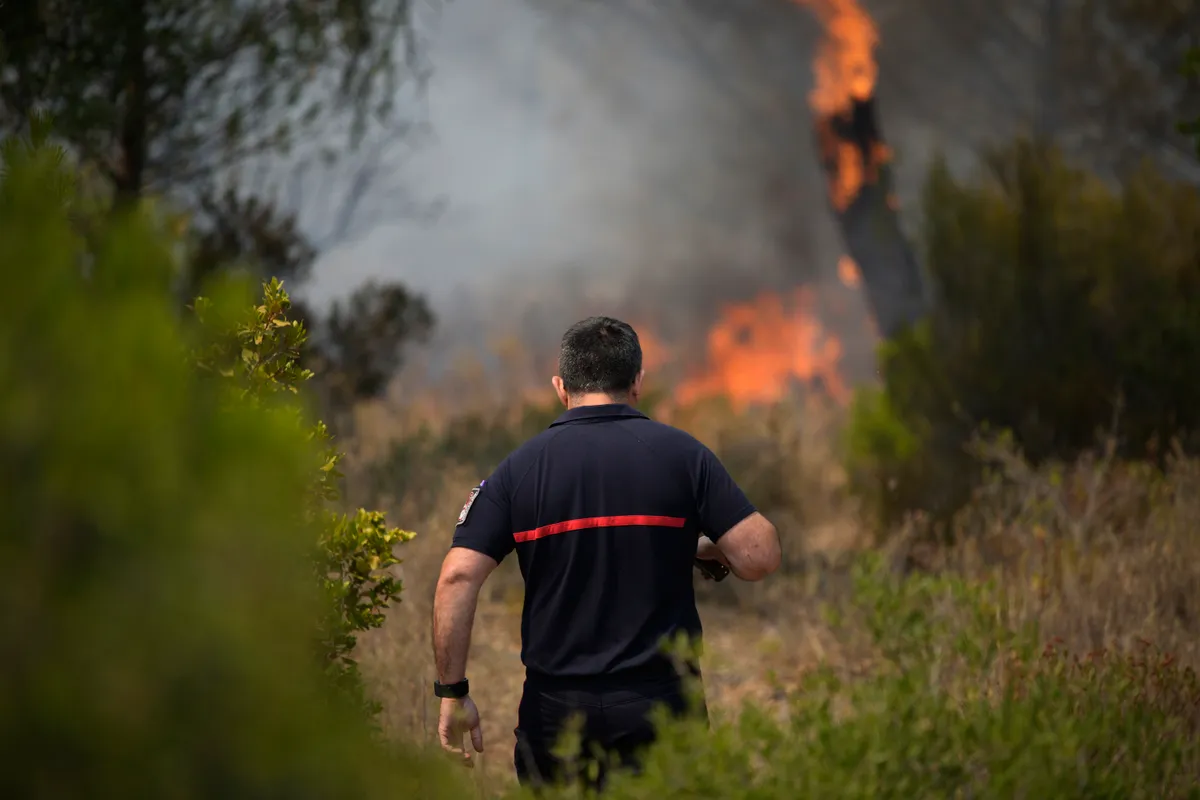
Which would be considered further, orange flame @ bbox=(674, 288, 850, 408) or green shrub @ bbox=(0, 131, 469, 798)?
orange flame @ bbox=(674, 288, 850, 408)

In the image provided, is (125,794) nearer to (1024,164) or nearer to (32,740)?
(32,740)

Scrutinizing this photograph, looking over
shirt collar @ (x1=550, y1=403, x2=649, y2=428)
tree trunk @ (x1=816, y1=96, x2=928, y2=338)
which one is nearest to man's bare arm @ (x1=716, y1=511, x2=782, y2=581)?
shirt collar @ (x1=550, y1=403, x2=649, y2=428)

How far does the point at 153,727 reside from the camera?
1.24m

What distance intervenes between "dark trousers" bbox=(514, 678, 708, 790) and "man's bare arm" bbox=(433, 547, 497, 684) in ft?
0.83

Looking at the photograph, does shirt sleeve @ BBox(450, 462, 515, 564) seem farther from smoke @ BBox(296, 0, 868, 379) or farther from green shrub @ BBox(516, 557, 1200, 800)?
smoke @ BBox(296, 0, 868, 379)

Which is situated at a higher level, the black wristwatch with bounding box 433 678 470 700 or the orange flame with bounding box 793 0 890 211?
the orange flame with bounding box 793 0 890 211

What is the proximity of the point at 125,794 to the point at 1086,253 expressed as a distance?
941cm

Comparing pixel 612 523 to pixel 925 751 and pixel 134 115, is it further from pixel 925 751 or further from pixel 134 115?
pixel 134 115

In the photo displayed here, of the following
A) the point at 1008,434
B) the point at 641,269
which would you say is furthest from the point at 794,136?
the point at 1008,434

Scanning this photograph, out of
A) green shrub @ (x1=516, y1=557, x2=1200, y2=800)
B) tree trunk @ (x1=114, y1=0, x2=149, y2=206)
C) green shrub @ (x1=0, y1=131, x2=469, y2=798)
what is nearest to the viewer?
green shrub @ (x1=0, y1=131, x2=469, y2=798)

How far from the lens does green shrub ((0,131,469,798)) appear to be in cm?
122

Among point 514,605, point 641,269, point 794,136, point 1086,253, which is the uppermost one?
point 794,136

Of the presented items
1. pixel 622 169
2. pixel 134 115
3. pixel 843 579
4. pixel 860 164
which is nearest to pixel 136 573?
pixel 843 579

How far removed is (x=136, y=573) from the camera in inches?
49.1
